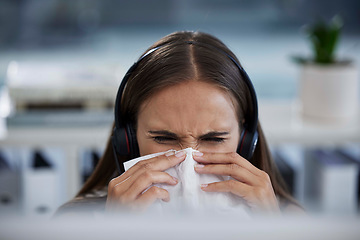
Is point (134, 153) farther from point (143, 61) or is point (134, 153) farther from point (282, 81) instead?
point (282, 81)

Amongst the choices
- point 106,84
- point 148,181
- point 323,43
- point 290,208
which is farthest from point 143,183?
point 323,43

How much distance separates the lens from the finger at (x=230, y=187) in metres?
0.68

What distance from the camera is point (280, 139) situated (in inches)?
67.7

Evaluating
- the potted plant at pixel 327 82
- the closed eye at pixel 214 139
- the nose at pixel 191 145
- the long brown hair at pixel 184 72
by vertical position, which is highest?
the potted plant at pixel 327 82

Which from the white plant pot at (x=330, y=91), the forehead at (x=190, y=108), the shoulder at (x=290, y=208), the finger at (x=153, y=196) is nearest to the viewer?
the finger at (x=153, y=196)

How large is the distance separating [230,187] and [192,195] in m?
0.06

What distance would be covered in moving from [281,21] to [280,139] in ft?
3.46

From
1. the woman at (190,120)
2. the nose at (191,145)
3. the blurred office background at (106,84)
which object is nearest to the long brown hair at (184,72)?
the woman at (190,120)

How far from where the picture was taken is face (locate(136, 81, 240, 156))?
2.57 ft

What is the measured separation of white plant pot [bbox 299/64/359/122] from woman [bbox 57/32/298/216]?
856mm

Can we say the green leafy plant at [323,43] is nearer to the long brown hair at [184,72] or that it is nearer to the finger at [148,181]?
the long brown hair at [184,72]

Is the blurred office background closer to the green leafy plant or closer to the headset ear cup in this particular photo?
the green leafy plant

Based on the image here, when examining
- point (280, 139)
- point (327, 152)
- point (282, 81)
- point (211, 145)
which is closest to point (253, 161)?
point (211, 145)

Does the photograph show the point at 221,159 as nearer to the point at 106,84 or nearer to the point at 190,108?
the point at 190,108
